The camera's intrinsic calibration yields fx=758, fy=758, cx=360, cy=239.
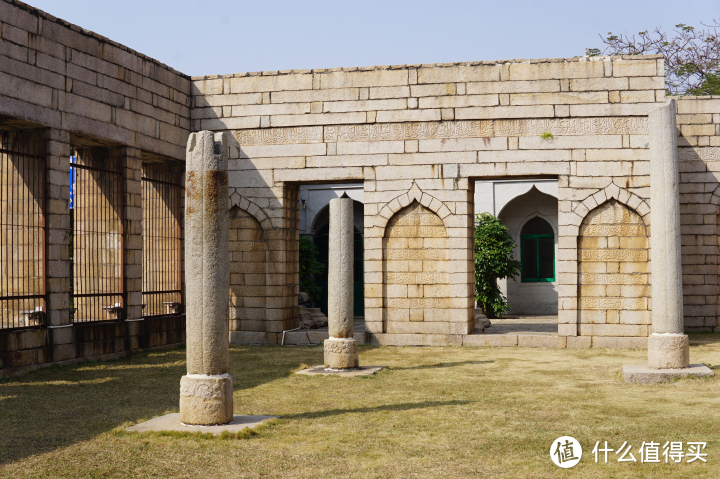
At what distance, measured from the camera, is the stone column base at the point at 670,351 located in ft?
28.4

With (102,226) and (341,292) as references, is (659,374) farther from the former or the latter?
(102,226)

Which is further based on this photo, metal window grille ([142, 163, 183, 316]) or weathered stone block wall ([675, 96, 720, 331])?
weathered stone block wall ([675, 96, 720, 331])

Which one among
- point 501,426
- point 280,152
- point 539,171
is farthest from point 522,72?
point 501,426

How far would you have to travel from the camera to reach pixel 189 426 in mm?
6086

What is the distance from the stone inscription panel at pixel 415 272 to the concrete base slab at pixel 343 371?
3.10m

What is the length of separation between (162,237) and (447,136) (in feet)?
17.6

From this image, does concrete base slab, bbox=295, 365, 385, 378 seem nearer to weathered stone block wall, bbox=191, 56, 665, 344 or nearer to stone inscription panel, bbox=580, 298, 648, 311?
weathered stone block wall, bbox=191, 56, 665, 344

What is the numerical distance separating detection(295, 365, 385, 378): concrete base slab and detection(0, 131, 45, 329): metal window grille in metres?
3.70

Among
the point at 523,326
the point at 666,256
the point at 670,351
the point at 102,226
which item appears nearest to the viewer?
the point at 670,351

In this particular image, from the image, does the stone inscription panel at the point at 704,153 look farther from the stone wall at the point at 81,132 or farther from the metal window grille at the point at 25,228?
the metal window grille at the point at 25,228

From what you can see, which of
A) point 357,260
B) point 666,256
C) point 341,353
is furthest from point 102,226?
point 357,260

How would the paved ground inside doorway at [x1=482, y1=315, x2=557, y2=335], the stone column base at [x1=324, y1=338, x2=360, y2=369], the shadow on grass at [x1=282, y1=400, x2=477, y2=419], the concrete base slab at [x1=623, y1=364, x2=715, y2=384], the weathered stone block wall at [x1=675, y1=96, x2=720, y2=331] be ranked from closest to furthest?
the shadow on grass at [x1=282, y1=400, x2=477, y2=419] < the concrete base slab at [x1=623, y1=364, x2=715, y2=384] < the stone column base at [x1=324, y1=338, x2=360, y2=369] < the weathered stone block wall at [x1=675, y1=96, x2=720, y2=331] < the paved ground inside doorway at [x1=482, y1=315, x2=557, y2=335]

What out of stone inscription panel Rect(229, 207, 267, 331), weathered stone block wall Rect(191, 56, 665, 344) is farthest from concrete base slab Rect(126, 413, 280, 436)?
stone inscription panel Rect(229, 207, 267, 331)

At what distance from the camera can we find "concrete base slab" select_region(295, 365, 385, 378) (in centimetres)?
934
